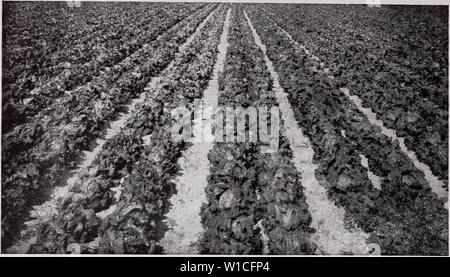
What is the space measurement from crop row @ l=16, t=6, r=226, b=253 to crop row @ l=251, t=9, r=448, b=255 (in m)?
3.40

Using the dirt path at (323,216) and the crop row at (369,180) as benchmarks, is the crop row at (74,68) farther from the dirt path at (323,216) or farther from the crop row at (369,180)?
the crop row at (369,180)

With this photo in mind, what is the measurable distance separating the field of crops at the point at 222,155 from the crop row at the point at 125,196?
29 millimetres

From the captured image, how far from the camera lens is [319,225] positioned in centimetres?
655

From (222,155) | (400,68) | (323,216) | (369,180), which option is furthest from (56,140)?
(400,68)

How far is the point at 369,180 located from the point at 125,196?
4767 mm

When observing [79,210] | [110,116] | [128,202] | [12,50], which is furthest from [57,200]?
[12,50]

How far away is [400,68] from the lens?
1390 cm

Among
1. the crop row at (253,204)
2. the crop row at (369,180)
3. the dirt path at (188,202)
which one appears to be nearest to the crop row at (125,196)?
the dirt path at (188,202)

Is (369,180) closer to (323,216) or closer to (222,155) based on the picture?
(323,216)

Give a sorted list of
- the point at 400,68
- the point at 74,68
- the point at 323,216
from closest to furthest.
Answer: the point at 323,216 < the point at 74,68 < the point at 400,68

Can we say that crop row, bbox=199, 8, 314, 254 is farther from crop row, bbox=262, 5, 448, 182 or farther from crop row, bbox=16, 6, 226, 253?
crop row, bbox=262, 5, 448, 182

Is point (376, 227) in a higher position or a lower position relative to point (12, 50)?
lower

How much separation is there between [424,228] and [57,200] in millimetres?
6492

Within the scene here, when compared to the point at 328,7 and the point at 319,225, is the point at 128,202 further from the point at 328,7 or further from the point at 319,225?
the point at 328,7
